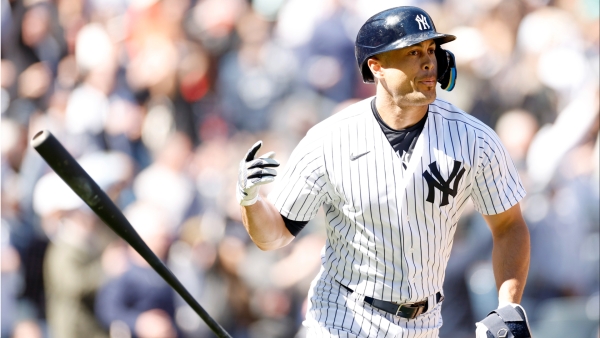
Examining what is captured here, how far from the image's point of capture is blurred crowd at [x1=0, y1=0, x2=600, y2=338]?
5.35 meters

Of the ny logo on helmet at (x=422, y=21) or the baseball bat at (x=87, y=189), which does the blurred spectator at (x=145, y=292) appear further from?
the ny logo on helmet at (x=422, y=21)

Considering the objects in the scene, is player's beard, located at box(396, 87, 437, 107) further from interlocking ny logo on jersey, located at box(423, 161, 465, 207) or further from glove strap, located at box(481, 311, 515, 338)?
glove strap, located at box(481, 311, 515, 338)

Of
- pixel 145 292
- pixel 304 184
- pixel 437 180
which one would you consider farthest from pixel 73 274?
pixel 437 180

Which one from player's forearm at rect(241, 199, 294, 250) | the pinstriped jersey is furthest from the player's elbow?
the pinstriped jersey


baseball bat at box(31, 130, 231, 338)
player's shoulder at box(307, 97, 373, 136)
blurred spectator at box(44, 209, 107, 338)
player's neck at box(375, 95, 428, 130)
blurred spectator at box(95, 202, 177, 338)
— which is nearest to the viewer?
baseball bat at box(31, 130, 231, 338)

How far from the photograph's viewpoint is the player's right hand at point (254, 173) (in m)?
2.74

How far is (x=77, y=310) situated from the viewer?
19.3 ft

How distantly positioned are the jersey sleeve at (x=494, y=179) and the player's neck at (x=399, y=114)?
9.4 inches

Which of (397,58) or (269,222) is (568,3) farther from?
(269,222)

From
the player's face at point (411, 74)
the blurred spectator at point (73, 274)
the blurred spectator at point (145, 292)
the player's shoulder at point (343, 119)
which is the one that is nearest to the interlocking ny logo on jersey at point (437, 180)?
the player's face at point (411, 74)

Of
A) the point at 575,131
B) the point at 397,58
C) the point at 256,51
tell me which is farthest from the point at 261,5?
the point at 397,58

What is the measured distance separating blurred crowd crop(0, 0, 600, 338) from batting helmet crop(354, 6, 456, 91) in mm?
2478

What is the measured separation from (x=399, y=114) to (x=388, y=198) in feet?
1.05

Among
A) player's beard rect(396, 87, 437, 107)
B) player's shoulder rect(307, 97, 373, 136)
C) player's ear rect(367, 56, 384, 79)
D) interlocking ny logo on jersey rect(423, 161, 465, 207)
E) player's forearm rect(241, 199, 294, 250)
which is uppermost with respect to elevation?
player's ear rect(367, 56, 384, 79)
